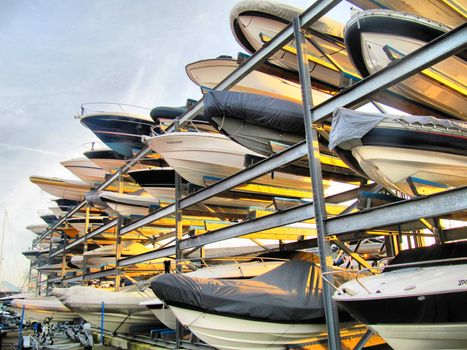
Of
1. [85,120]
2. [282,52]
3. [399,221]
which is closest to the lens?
[399,221]

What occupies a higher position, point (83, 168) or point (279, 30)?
point (83, 168)

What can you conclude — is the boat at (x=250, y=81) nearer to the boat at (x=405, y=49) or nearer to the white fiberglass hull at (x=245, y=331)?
the boat at (x=405, y=49)

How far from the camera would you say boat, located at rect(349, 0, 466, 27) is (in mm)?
6457

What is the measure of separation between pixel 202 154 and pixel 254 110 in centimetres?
189

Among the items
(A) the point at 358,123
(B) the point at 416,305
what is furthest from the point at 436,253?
(A) the point at 358,123

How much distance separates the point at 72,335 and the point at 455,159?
10.9 m

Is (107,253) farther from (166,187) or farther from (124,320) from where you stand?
(166,187)

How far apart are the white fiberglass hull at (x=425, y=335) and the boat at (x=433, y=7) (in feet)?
Result: 16.6

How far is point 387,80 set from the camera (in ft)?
15.1

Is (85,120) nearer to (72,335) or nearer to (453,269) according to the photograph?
(72,335)

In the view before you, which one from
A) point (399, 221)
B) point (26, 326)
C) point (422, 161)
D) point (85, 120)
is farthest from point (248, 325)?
point (26, 326)

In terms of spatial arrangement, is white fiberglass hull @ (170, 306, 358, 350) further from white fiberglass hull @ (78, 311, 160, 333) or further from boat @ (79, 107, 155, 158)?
boat @ (79, 107, 155, 158)

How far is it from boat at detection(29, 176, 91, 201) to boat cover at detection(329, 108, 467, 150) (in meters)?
19.6

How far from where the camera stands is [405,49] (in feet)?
19.3
